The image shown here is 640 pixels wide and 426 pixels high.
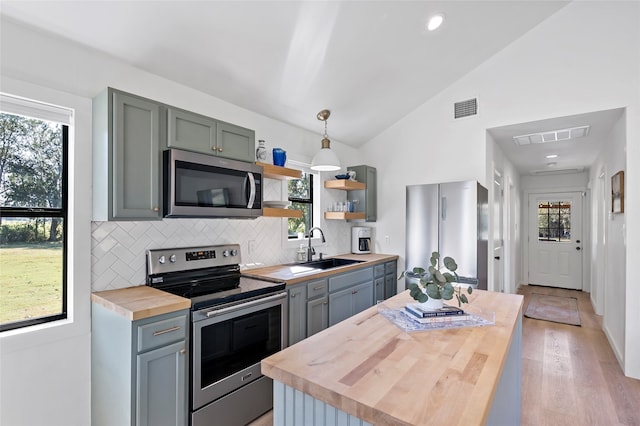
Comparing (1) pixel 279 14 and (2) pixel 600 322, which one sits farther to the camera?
(2) pixel 600 322

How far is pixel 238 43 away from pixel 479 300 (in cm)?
245

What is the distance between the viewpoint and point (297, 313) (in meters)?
2.79

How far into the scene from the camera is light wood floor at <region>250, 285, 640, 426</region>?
241 cm

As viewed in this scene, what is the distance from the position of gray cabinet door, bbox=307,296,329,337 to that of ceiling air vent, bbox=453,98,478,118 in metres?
2.74

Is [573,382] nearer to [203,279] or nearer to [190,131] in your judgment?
[203,279]

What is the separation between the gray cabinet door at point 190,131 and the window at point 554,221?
7216 millimetres

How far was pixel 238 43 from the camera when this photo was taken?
2430 mm

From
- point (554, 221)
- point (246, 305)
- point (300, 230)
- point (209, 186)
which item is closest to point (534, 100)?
point (300, 230)

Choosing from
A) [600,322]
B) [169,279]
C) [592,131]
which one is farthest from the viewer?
[600,322]

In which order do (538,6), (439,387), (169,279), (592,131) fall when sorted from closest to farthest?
(439,387) → (169,279) → (538,6) → (592,131)

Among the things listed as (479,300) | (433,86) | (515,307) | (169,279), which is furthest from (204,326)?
(433,86)

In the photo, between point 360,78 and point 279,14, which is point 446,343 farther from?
point 360,78

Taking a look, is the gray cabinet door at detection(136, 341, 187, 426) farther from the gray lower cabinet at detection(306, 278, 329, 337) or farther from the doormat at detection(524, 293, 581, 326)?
the doormat at detection(524, 293, 581, 326)

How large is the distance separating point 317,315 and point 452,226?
1.78 meters
